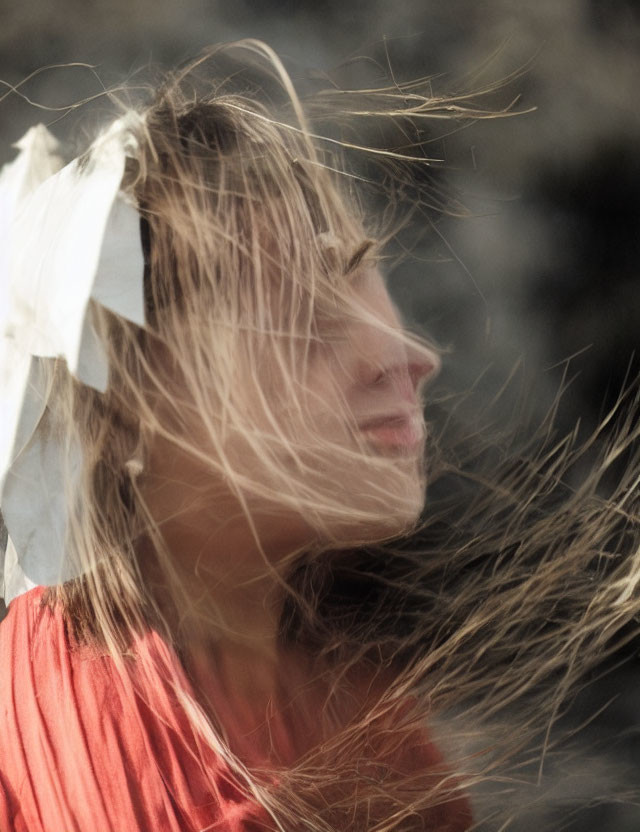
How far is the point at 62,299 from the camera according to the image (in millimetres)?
282

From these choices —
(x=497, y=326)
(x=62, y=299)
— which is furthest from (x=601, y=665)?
(x=62, y=299)

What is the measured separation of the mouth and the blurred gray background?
2 centimetres

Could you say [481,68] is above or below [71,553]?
above

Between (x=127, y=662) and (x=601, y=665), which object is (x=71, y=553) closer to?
(x=127, y=662)

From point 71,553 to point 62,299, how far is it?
0.08m

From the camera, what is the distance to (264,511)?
1.01 ft

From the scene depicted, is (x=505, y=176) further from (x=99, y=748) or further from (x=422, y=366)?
(x=99, y=748)

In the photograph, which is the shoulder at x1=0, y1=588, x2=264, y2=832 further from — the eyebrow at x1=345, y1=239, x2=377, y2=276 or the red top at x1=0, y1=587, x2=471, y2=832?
the eyebrow at x1=345, y1=239, x2=377, y2=276

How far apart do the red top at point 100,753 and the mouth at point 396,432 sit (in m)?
0.10

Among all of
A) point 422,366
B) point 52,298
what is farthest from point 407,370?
point 52,298

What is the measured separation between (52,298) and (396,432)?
4.8 inches

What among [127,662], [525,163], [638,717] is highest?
[525,163]

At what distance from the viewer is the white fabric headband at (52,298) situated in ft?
0.92

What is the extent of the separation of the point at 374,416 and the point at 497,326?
7 centimetres
